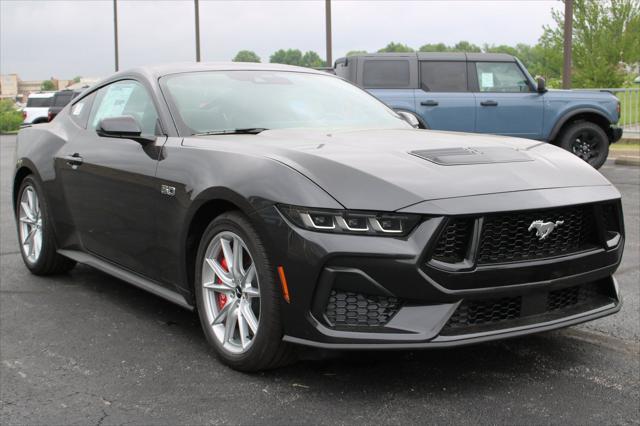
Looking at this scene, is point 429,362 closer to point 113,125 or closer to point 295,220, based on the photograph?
point 295,220

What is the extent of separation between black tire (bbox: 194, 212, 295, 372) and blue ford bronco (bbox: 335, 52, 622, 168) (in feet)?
30.0

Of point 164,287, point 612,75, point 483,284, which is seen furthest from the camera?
point 612,75

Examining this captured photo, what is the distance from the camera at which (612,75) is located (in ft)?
89.1

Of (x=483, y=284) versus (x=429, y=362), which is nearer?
(x=483, y=284)

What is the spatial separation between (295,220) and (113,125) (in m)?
1.55

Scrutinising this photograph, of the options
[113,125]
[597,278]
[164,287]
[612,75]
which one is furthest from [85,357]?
[612,75]

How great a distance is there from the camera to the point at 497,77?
505 inches

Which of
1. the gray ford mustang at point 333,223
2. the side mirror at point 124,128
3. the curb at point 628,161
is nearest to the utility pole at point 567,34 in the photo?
the curb at point 628,161

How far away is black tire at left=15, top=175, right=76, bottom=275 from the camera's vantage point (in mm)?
5578

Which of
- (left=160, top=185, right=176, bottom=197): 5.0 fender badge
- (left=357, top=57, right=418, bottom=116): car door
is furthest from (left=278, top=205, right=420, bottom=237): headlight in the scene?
(left=357, top=57, right=418, bottom=116): car door

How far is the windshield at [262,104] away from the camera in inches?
176

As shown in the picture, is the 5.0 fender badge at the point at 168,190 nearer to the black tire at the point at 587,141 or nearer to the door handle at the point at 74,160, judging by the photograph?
the door handle at the point at 74,160

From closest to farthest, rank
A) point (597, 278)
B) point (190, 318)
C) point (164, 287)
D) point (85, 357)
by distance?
point (597, 278) → point (85, 357) → point (164, 287) → point (190, 318)

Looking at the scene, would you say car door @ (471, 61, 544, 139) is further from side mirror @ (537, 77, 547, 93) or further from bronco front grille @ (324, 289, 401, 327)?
bronco front grille @ (324, 289, 401, 327)
